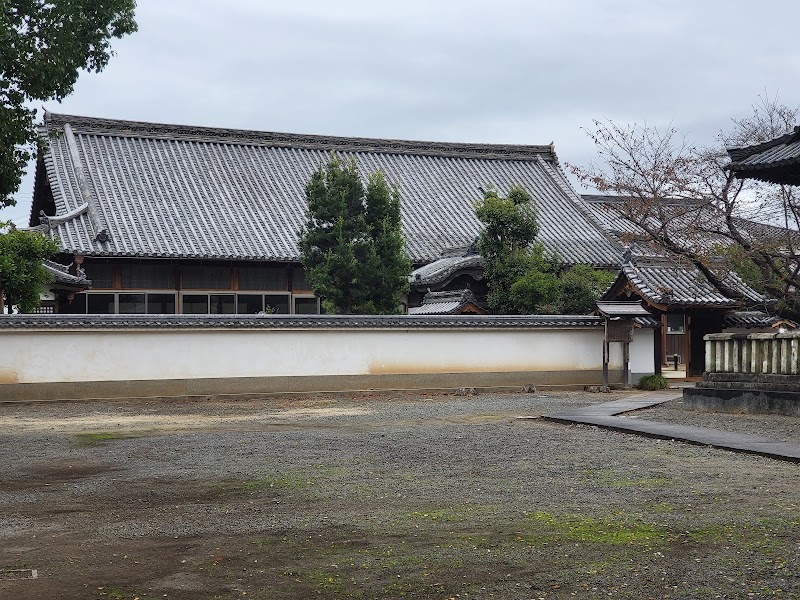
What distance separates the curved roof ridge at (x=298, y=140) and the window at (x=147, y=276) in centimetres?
977

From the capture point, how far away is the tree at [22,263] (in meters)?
22.8

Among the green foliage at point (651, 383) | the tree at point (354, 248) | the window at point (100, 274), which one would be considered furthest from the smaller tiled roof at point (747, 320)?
the window at point (100, 274)

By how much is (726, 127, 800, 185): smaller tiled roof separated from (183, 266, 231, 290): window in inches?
800

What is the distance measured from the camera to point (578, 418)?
1706 cm

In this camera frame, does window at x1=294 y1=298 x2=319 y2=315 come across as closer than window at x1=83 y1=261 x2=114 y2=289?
No

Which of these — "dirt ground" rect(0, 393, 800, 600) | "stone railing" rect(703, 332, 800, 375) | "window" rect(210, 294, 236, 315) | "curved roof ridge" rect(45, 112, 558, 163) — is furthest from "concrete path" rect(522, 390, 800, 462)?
"curved roof ridge" rect(45, 112, 558, 163)

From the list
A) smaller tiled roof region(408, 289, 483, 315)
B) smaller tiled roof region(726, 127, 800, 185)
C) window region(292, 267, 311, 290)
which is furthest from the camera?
window region(292, 267, 311, 290)

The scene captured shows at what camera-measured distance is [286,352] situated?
2597 centimetres

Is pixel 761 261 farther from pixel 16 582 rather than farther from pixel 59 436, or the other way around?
pixel 16 582

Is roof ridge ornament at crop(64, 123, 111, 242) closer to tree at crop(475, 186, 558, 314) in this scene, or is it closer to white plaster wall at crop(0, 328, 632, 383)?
white plaster wall at crop(0, 328, 632, 383)

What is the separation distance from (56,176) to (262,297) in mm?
9028

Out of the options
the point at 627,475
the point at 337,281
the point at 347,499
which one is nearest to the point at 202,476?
the point at 347,499

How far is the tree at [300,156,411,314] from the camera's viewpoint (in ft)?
93.5

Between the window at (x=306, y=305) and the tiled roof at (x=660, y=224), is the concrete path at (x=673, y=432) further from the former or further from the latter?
the window at (x=306, y=305)
